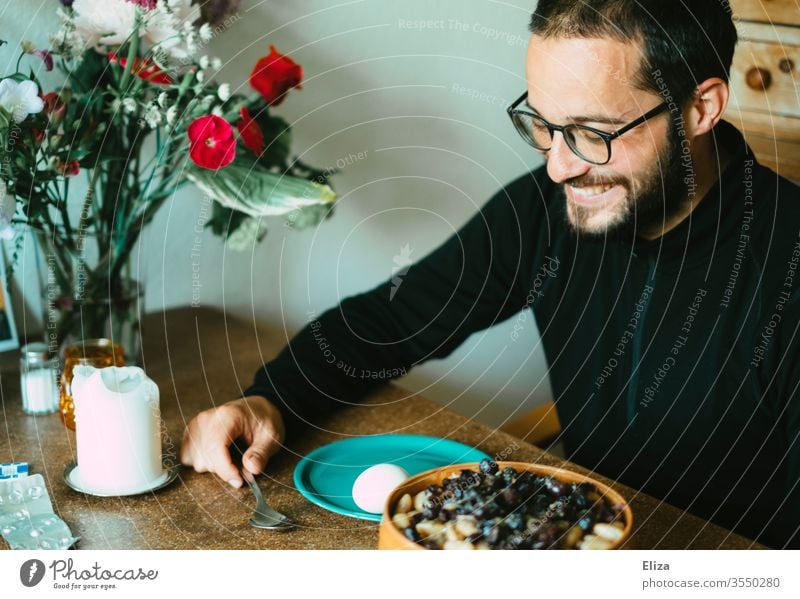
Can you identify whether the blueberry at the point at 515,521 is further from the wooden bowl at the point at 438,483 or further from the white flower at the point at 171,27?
the white flower at the point at 171,27

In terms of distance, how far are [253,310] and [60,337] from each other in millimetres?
319

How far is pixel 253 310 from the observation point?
1199mm

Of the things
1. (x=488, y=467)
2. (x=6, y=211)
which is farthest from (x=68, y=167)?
(x=488, y=467)

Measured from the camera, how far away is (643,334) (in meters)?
0.92

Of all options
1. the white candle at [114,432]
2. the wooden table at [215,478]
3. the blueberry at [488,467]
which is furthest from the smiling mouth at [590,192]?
the white candle at [114,432]

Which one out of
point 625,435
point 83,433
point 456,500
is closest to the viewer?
point 456,500

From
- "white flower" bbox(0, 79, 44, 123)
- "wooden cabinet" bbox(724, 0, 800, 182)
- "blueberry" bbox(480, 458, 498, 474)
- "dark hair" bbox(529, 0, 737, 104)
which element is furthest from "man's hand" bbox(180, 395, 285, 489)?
"wooden cabinet" bbox(724, 0, 800, 182)

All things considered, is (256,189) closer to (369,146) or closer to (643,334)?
(369,146)

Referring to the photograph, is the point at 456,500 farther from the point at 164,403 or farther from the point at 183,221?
the point at 183,221

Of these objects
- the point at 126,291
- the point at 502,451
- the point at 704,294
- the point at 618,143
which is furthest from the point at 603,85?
the point at 126,291

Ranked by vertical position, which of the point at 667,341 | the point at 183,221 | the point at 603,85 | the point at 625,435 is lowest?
the point at 625,435

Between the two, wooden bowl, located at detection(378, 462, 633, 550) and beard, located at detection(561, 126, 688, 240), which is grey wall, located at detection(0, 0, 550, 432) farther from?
wooden bowl, located at detection(378, 462, 633, 550)

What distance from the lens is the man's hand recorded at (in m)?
0.75

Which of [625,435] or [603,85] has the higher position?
[603,85]
